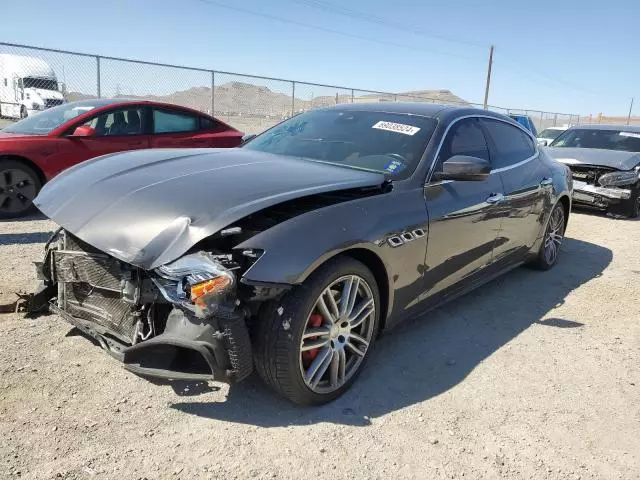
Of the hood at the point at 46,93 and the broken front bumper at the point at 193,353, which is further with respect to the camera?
the hood at the point at 46,93

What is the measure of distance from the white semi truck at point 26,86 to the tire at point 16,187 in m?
7.08

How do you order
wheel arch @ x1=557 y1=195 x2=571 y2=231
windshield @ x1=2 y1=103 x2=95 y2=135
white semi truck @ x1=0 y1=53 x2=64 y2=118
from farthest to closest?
white semi truck @ x1=0 y1=53 x2=64 y2=118 < windshield @ x1=2 y1=103 x2=95 y2=135 < wheel arch @ x1=557 y1=195 x2=571 y2=231

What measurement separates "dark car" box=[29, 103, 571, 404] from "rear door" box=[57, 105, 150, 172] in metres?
3.38

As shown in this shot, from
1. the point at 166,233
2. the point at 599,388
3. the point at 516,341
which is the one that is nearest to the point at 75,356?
the point at 166,233

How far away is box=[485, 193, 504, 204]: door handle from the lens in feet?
12.7

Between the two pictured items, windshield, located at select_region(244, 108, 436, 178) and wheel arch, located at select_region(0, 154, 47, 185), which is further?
wheel arch, located at select_region(0, 154, 47, 185)

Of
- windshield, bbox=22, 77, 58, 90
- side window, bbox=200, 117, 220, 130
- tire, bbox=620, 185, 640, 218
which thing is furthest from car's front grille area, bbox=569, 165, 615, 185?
windshield, bbox=22, 77, 58, 90

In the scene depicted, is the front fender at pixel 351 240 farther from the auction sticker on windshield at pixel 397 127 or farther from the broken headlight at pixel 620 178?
the broken headlight at pixel 620 178

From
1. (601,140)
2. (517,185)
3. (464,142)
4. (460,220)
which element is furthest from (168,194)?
(601,140)

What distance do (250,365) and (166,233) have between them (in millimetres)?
727

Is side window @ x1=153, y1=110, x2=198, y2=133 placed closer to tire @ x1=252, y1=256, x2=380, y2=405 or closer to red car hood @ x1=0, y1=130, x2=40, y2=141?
red car hood @ x1=0, y1=130, x2=40, y2=141

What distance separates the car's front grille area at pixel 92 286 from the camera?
8.61 feet

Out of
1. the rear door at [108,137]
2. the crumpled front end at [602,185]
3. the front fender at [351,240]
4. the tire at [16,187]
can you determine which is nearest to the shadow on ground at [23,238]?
the tire at [16,187]

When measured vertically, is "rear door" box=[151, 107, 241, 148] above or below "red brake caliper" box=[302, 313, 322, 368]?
above
